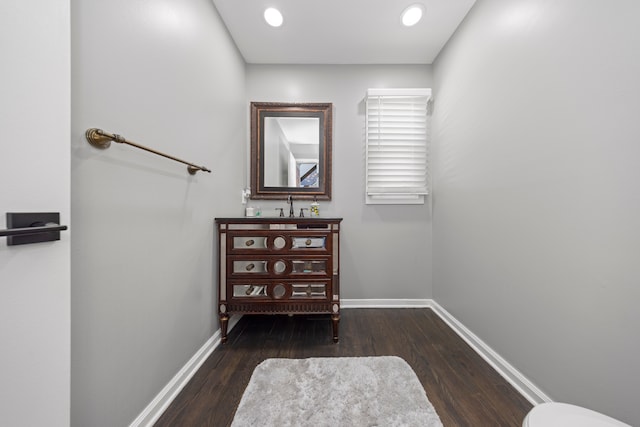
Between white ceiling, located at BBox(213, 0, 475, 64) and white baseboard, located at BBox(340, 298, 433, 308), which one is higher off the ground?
white ceiling, located at BBox(213, 0, 475, 64)

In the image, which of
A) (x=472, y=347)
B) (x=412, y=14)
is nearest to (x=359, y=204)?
(x=472, y=347)

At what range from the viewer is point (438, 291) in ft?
7.64

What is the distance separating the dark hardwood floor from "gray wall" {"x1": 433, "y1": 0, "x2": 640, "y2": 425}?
0.23m

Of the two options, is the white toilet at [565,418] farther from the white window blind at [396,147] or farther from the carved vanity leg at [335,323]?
the white window blind at [396,147]

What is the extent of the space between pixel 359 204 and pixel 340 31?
148 cm

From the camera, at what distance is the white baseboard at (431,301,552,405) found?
125 centimetres

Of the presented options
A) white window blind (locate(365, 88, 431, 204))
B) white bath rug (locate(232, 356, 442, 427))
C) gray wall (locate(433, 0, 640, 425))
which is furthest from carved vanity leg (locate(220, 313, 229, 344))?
gray wall (locate(433, 0, 640, 425))

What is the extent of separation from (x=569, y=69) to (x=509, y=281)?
110 cm

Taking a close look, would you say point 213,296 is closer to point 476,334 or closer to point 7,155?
point 7,155

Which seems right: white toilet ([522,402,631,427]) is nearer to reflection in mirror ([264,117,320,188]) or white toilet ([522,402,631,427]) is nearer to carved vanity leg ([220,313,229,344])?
carved vanity leg ([220,313,229,344])

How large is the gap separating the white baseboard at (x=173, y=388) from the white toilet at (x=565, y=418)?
1.44 meters

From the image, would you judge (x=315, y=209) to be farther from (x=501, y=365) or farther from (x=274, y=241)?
(x=501, y=365)

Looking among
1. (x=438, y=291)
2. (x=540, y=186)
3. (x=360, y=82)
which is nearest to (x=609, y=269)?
(x=540, y=186)

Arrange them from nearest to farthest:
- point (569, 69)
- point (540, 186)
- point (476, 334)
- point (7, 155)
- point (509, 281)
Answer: point (7, 155) < point (569, 69) < point (540, 186) < point (509, 281) < point (476, 334)
